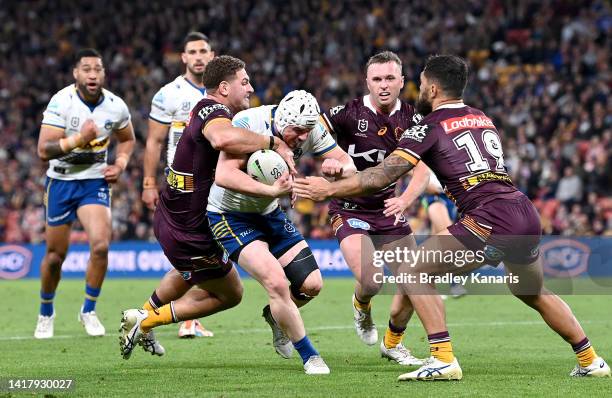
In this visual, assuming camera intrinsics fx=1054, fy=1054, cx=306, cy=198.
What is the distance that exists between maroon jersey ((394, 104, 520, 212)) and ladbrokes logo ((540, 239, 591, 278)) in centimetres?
1252

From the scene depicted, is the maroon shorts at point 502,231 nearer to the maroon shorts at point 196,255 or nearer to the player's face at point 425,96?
the player's face at point 425,96

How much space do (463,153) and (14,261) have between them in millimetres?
17654

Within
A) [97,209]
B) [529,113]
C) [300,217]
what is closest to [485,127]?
[97,209]

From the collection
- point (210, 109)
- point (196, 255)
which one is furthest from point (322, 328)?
point (210, 109)

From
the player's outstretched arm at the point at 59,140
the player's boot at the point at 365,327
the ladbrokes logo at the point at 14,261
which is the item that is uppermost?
the player's outstretched arm at the point at 59,140

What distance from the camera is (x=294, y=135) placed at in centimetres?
814

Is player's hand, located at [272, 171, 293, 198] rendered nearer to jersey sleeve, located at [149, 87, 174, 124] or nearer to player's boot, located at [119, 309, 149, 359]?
player's boot, located at [119, 309, 149, 359]

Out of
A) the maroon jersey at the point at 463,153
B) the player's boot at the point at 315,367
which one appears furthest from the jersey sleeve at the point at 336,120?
the player's boot at the point at 315,367

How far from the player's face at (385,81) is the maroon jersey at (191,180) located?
1.79 meters

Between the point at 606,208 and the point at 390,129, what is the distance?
13.2 m

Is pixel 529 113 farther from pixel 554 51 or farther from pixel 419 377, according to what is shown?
pixel 419 377

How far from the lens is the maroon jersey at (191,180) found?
8.72 m

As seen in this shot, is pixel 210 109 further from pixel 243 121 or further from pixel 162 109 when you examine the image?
pixel 162 109

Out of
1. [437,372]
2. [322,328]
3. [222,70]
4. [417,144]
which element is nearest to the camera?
[437,372]
